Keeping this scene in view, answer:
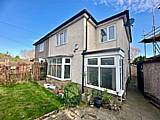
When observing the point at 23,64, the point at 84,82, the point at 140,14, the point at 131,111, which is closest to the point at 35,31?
the point at 23,64

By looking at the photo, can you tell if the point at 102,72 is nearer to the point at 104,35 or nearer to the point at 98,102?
the point at 98,102

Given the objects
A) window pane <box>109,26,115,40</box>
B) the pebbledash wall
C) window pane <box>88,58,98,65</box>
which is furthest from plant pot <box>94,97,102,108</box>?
window pane <box>109,26,115,40</box>

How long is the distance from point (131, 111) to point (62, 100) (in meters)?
4.43

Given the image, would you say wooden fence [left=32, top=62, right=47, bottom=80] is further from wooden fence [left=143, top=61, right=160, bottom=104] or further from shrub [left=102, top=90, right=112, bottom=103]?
wooden fence [left=143, top=61, right=160, bottom=104]

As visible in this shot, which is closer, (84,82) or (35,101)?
(35,101)

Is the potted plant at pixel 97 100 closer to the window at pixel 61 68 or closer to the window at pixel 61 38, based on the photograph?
the window at pixel 61 68

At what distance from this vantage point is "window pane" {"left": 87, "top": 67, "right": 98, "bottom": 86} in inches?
413

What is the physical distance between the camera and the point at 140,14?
20.7 metres

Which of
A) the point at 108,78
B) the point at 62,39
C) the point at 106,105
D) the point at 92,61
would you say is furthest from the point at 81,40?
the point at 106,105

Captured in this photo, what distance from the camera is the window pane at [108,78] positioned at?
29.4 feet

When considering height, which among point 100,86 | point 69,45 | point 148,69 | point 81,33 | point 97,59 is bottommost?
point 100,86

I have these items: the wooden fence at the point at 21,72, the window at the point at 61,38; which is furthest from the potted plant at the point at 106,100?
the wooden fence at the point at 21,72

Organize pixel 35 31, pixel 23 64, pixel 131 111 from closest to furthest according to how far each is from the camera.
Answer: pixel 131 111 < pixel 23 64 < pixel 35 31

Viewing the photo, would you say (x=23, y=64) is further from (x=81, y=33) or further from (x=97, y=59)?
(x=97, y=59)
